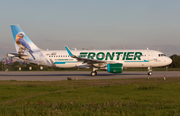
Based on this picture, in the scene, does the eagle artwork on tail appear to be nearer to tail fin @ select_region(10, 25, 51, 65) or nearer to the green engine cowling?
tail fin @ select_region(10, 25, 51, 65)

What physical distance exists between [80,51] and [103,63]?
5.14 metres

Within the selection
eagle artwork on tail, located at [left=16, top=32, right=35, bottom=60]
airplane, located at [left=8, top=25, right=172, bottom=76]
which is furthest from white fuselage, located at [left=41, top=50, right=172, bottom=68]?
eagle artwork on tail, located at [left=16, top=32, right=35, bottom=60]

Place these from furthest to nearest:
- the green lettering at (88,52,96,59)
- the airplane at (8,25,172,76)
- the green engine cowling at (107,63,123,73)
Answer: the green lettering at (88,52,96,59) → the airplane at (8,25,172,76) → the green engine cowling at (107,63,123,73)

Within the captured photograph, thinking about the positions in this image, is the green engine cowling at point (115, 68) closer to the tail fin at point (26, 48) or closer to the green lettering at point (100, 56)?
the green lettering at point (100, 56)

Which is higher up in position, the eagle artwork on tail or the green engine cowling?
the eagle artwork on tail

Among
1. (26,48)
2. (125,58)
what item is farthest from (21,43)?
(125,58)

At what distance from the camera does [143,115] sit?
7.92 meters

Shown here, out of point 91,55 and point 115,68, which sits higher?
point 91,55

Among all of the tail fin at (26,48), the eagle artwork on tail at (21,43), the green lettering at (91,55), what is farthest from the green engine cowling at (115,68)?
the eagle artwork on tail at (21,43)

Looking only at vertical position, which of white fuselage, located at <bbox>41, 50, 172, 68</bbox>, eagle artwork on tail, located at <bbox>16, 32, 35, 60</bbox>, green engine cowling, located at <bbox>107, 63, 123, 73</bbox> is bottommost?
green engine cowling, located at <bbox>107, 63, 123, 73</bbox>

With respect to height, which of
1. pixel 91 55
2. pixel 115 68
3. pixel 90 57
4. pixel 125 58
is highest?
pixel 91 55

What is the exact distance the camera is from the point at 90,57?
114 ft

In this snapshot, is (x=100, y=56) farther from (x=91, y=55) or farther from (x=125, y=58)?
(x=125, y=58)

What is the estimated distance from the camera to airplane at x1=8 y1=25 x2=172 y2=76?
3350cm
